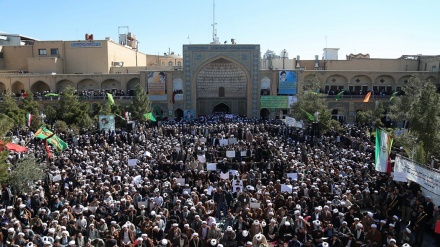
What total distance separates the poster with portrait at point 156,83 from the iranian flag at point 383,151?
78.7 feet

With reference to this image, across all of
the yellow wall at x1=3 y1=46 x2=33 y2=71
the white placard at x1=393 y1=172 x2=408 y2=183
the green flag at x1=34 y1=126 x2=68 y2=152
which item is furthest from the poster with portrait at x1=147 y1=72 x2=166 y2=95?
the white placard at x1=393 y1=172 x2=408 y2=183

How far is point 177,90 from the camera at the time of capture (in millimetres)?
33906

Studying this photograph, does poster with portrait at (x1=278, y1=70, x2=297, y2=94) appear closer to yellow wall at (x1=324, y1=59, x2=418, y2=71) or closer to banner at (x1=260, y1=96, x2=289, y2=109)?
banner at (x1=260, y1=96, x2=289, y2=109)

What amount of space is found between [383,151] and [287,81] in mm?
21737

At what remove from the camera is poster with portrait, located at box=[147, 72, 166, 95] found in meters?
33.6

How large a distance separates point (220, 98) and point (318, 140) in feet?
54.2

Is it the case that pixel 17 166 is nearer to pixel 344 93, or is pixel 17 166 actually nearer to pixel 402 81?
pixel 344 93

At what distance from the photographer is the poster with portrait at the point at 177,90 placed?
33781 millimetres

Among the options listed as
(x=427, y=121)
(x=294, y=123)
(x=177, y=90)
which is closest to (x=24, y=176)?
(x=427, y=121)

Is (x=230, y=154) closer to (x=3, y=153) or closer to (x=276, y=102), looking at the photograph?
(x=3, y=153)

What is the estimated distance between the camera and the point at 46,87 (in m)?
36.4

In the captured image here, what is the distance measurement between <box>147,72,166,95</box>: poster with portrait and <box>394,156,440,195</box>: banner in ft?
81.1

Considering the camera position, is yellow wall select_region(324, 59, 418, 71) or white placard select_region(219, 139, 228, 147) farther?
yellow wall select_region(324, 59, 418, 71)

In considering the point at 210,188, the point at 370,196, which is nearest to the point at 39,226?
the point at 210,188
